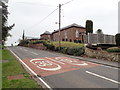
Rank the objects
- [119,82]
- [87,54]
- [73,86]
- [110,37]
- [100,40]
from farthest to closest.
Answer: [110,37]
[100,40]
[87,54]
[119,82]
[73,86]

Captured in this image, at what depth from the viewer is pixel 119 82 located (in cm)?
682

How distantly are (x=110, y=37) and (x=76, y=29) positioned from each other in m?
23.0

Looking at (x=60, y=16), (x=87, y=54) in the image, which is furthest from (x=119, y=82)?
(x=60, y=16)

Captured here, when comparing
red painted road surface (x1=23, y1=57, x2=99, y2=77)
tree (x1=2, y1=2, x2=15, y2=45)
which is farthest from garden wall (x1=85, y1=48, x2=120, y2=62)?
tree (x1=2, y1=2, x2=15, y2=45)

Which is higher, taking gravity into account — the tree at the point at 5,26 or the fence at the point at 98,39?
the tree at the point at 5,26

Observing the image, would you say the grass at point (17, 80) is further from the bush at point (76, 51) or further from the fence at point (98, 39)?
the fence at point (98, 39)

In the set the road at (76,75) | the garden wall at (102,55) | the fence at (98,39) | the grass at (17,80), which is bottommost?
the road at (76,75)

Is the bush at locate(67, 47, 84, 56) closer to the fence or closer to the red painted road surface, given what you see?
the fence

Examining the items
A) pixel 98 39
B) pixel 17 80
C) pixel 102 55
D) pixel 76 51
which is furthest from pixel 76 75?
pixel 98 39

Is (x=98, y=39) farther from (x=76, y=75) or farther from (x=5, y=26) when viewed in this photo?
(x=5, y=26)

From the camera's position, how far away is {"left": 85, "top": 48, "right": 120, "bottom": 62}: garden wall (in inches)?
561

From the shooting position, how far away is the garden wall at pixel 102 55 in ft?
46.7

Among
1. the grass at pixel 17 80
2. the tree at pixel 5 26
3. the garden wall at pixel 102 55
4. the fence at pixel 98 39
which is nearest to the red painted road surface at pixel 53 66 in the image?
the grass at pixel 17 80

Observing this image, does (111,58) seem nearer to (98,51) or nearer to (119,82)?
(98,51)
